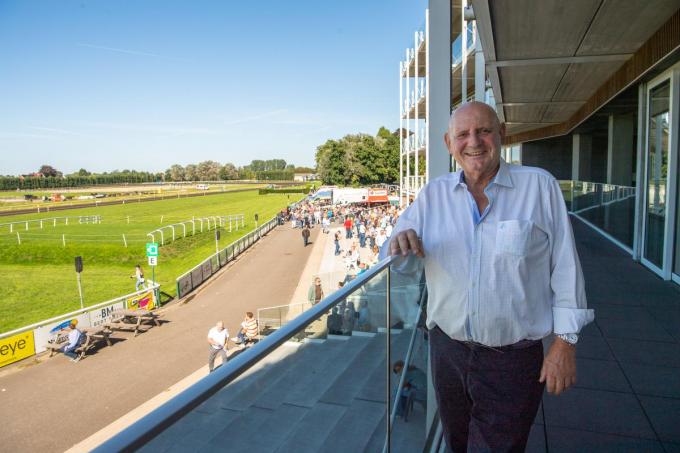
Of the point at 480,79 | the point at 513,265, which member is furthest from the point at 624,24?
the point at 513,265

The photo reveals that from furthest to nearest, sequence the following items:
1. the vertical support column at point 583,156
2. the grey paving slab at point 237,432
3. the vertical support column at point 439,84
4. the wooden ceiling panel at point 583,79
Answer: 1. the vertical support column at point 583,156
2. the wooden ceiling panel at point 583,79
3. the vertical support column at point 439,84
4. the grey paving slab at point 237,432

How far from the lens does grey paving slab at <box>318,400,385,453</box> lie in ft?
5.70

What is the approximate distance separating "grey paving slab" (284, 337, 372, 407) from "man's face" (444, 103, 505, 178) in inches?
32.9

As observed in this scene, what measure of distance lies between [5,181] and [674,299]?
19164cm

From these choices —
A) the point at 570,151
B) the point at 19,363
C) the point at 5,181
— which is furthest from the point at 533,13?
the point at 5,181

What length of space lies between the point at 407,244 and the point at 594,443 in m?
2.19

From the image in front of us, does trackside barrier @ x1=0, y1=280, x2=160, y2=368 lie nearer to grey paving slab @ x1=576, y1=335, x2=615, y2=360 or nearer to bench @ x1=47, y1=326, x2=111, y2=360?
bench @ x1=47, y1=326, x2=111, y2=360

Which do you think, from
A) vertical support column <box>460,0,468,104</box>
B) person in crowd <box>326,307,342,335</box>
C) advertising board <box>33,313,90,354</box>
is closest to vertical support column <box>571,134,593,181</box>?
vertical support column <box>460,0,468,104</box>

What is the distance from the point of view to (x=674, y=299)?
6840 mm

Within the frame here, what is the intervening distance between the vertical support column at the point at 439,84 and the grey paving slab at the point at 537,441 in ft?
5.93

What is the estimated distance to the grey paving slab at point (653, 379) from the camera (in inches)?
154

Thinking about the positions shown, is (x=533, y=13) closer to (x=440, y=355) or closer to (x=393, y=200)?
(x=440, y=355)

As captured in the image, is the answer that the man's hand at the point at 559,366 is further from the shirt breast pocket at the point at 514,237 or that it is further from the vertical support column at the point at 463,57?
the vertical support column at the point at 463,57

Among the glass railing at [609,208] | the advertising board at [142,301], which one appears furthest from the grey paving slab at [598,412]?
the advertising board at [142,301]
